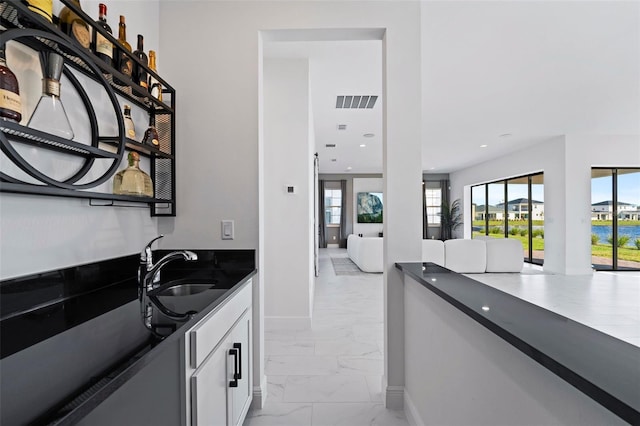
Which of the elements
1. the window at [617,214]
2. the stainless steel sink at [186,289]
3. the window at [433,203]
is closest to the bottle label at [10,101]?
the stainless steel sink at [186,289]

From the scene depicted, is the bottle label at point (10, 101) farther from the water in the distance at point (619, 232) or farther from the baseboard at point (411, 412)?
the water in the distance at point (619, 232)

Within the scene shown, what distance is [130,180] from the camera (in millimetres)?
1430

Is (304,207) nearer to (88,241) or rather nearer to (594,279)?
(88,241)

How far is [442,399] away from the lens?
133cm

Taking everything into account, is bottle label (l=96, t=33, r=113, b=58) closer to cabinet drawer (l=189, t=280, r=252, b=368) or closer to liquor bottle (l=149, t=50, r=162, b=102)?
liquor bottle (l=149, t=50, r=162, b=102)

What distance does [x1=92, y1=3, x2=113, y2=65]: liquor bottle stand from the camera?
129cm

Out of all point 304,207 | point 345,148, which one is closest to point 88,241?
point 304,207

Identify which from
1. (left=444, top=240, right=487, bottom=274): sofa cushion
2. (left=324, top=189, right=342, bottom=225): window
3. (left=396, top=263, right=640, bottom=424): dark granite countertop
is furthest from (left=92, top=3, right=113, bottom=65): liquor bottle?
(left=324, top=189, right=342, bottom=225): window

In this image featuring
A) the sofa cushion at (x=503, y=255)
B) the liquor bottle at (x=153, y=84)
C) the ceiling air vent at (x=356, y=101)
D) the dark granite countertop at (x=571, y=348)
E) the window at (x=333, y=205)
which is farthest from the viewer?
the window at (x=333, y=205)

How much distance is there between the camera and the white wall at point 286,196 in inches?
124

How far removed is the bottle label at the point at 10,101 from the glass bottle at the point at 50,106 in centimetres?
8

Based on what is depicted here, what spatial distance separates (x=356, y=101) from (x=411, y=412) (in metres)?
3.59

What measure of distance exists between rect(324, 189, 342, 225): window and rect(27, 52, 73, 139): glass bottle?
409 inches

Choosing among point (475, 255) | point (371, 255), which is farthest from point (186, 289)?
point (475, 255)
